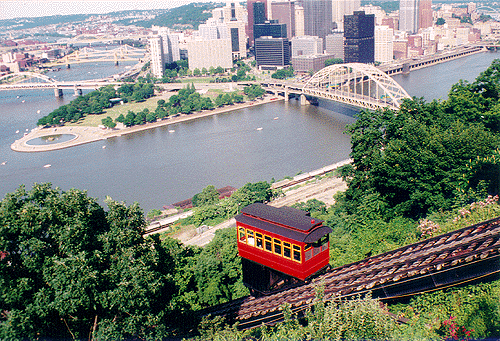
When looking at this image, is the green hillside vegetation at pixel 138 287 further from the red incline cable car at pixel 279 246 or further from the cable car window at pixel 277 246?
the cable car window at pixel 277 246

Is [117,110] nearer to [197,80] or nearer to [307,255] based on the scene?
[197,80]

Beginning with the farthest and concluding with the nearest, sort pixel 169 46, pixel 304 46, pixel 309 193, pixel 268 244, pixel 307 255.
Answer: pixel 169 46 < pixel 304 46 < pixel 309 193 < pixel 268 244 < pixel 307 255

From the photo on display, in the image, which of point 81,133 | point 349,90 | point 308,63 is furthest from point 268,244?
point 308,63

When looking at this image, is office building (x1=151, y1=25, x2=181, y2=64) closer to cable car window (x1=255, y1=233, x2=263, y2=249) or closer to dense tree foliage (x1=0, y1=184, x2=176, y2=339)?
cable car window (x1=255, y1=233, x2=263, y2=249)

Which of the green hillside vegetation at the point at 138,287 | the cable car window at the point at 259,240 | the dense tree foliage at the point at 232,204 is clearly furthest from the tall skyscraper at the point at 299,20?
the cable car window at the point at 259,240

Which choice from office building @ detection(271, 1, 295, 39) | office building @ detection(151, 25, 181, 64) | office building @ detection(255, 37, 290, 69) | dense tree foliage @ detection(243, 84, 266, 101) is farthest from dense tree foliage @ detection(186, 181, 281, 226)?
office building @ detection(271, 1, 295, 39)

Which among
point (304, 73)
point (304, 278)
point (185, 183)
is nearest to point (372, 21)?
point (304, 73)

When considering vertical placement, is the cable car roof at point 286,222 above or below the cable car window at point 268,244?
above
